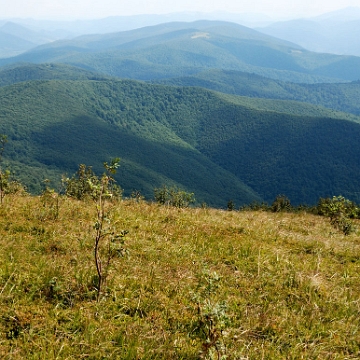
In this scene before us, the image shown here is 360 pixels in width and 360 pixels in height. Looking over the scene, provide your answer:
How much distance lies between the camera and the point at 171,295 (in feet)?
19.0

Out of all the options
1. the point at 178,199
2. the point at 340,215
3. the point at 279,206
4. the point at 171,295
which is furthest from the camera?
the point at 279,206

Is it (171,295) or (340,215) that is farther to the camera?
(340,215)

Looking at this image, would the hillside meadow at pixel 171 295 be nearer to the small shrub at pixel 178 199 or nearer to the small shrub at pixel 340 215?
the small shrub at pixel 340 215

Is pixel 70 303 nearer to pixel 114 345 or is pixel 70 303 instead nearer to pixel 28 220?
pixel 114 345

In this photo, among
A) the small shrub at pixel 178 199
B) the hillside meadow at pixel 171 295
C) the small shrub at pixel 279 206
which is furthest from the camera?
the small shrub at pixel 279 206

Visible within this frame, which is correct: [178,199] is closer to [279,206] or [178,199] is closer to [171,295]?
[279,206]

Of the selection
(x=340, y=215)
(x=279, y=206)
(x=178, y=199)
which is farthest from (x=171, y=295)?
(x=279, y=206)

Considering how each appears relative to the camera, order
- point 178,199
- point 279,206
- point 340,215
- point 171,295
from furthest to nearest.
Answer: point 279,206
point 178,199
point 340,215
point 171,295

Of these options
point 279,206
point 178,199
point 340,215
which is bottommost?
point 279,206

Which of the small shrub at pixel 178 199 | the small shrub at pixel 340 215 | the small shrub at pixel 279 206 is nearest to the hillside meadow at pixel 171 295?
the small shrub at pixel 340 215

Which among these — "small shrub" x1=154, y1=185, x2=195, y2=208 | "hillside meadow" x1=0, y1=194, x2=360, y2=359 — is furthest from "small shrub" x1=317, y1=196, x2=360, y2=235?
"small shrub" x1=154, y1=185, x2=195, y2=208

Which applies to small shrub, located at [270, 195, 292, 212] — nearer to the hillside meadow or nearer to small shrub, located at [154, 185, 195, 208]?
small shrub, located at [154, 185, 195, 208]

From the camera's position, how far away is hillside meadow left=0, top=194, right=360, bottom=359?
4.47 m

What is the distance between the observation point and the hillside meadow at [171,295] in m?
4.47
